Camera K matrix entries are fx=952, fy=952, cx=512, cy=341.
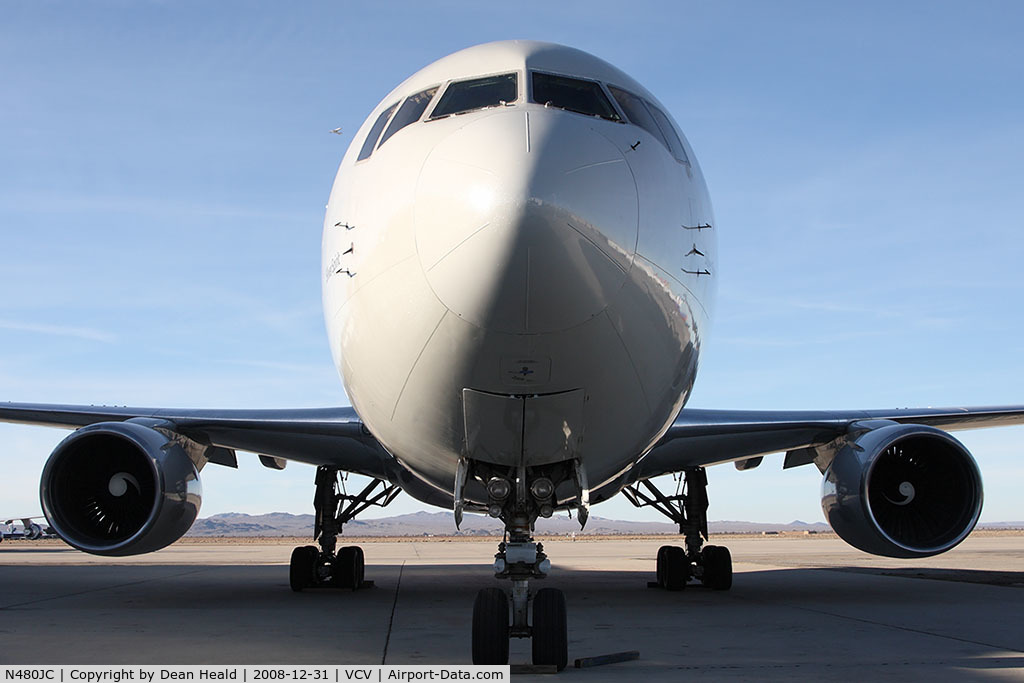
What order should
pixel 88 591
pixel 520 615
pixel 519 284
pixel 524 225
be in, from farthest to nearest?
1. pixel 88 591
2. pixel 520 615
3. pixel 519 284
4. pixel 524 225

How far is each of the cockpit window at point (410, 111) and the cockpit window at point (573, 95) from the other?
2.11 ft

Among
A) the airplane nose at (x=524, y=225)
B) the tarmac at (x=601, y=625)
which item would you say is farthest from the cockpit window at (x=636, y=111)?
the tarmac at (x=601, y=625)

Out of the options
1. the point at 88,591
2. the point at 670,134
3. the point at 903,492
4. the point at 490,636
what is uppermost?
the point at 670,134

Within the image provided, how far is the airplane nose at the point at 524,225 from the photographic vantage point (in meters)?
4.22

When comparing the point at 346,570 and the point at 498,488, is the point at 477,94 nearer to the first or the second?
the point at 498,488

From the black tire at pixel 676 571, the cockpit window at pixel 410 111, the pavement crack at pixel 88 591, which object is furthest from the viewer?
the black tire at pixel 676 571

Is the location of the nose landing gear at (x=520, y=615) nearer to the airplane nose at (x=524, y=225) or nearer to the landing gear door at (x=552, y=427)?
the landing gear door at (x=552, y=427)

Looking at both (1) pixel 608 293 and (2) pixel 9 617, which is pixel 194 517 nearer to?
(2) pixel 9 617

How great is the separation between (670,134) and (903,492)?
5298 mm

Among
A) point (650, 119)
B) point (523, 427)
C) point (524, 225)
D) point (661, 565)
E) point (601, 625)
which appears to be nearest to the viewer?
point (524, 225)

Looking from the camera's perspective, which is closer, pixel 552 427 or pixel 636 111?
pixel 552 427

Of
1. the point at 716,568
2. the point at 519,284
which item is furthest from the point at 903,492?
the point at 519,284

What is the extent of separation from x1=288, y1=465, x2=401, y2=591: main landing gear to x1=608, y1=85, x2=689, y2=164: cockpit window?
752 centimetres

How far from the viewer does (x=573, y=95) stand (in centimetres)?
519
